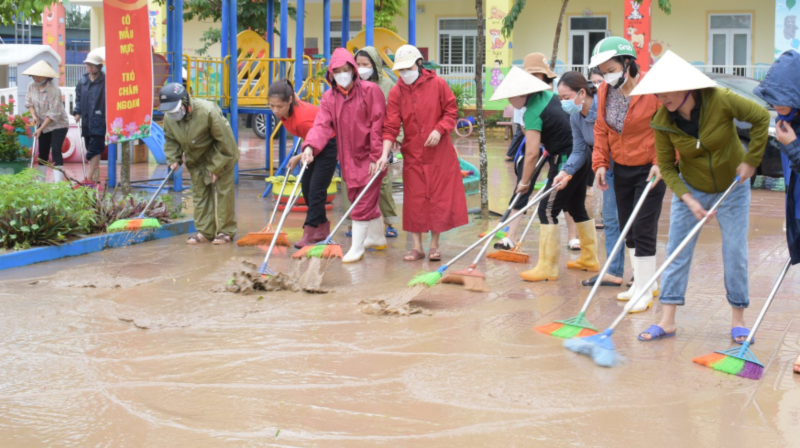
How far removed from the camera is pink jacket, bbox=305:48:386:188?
711 cm

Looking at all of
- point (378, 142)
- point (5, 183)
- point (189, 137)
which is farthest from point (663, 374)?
point (5, 183)

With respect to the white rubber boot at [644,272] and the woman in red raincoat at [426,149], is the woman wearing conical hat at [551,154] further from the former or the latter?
the white rubber boot at [644,272]

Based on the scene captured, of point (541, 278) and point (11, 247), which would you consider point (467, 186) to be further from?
point (11, 247)

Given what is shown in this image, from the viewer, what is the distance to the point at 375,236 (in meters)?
Result: 7.56

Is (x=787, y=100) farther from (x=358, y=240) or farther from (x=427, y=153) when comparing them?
(x=358, y=240)

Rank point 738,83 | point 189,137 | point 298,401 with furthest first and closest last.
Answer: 1. point 738,83
2. point 189,137
3. point 298,401

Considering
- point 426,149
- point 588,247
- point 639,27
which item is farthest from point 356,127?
point 639,27

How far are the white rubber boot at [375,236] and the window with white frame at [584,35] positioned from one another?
1935 cm

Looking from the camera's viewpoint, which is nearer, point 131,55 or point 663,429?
point 663,429

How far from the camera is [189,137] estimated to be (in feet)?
24.8

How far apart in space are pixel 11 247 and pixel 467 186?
21.3ft

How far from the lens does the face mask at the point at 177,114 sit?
7.41 m

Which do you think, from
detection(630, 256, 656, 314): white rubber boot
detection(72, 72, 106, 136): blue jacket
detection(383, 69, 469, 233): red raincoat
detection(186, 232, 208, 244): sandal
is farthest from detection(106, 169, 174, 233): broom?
detection(630, 256, 656, 314): white rubber boot

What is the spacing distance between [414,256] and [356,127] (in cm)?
119
